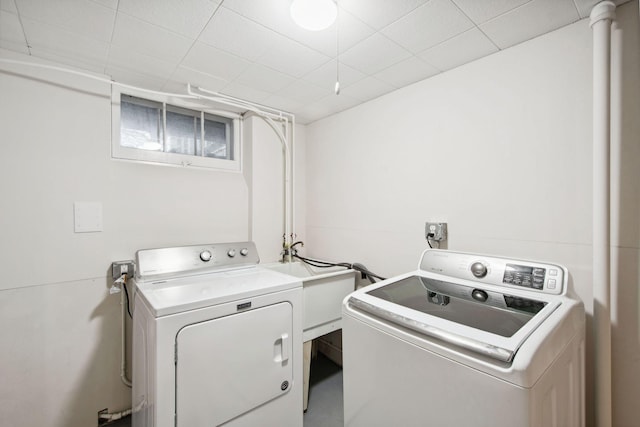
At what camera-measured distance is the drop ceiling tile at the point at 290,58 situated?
1520 mm

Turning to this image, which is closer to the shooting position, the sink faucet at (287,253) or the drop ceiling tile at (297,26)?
the drop ceiling tile at (297,26)

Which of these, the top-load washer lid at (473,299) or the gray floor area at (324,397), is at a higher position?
the top-load washer lid at (473,299)

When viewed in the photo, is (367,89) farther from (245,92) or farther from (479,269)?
(479,269)

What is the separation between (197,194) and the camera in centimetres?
226

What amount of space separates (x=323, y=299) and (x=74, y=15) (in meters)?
2.14

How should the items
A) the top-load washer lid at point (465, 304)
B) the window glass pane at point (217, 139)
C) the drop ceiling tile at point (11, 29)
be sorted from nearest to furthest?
1. the top-load washer lid at point (465, 304)
2. the drop ceiling tile at point (11, 29)
3. the window glass pane at point (217, 139)

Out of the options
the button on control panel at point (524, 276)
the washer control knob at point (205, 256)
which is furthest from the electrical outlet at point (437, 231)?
the washer control knob at point (205, 256)

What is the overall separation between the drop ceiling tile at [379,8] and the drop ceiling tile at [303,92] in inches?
29.4

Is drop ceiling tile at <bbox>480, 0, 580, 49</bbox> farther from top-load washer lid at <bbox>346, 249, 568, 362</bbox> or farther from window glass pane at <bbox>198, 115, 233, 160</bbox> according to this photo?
window glass pane at <bbox>198, 115, 233, 160</bbox>

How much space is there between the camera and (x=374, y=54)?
5.28ft

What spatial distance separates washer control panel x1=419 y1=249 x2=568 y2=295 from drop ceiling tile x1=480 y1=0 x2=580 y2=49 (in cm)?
116

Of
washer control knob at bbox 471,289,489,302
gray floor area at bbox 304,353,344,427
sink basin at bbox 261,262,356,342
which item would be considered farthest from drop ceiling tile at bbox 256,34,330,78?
gray floor area at bbox 304,353,344,427

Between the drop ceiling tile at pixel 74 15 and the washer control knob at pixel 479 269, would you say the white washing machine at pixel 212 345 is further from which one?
the drop ceiling tile at pixel 74 15

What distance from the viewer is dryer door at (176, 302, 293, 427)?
1.26 meters
